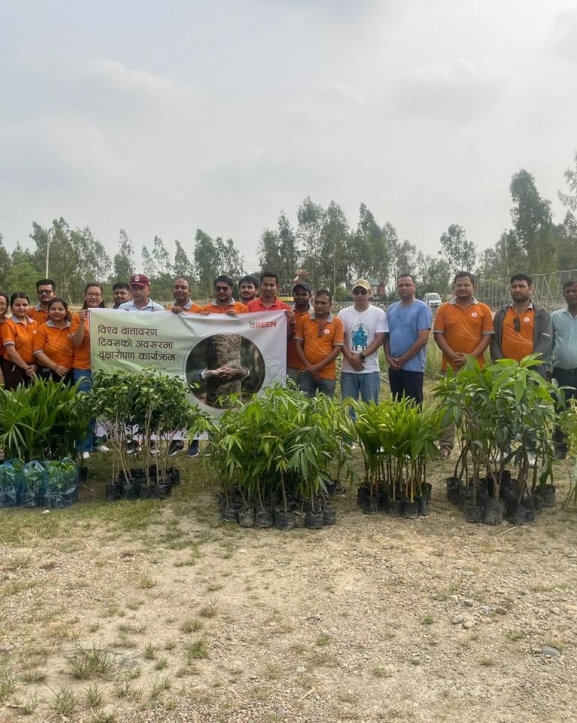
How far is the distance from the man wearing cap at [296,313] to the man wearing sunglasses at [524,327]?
6.20 ft

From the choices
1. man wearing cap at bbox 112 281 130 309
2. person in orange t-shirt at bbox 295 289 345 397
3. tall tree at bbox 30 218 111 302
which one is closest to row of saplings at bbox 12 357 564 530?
person in orange t-shirt at bbox 295 289 345 397

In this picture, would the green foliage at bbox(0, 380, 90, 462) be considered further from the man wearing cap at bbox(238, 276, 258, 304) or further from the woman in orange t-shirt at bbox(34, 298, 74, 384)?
the man wearing cap at bbox(238, 276, 258, 304)

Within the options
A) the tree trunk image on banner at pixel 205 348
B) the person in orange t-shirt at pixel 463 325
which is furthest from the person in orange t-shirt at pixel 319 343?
the person in orange t-shirt at pixel 463 325

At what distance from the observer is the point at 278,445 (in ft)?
12.6

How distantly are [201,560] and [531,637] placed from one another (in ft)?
6.07

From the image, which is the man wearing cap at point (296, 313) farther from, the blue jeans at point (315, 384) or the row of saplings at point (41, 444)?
the row of saplings at point (41, 444)

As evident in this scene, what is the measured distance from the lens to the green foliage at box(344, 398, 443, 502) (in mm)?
4078

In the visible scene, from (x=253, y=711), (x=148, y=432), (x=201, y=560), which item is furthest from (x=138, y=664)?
(x=148, y=432)

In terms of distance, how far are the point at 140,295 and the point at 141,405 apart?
1899mm

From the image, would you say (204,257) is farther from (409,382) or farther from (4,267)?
(409,382)

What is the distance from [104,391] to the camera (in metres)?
4.43

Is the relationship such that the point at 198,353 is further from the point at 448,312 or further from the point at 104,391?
the point at 448,312

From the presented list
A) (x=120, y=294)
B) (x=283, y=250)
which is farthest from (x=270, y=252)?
(x=120, y=294)

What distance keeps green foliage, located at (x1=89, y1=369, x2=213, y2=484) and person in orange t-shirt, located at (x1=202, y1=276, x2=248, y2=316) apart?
5.01 feet
